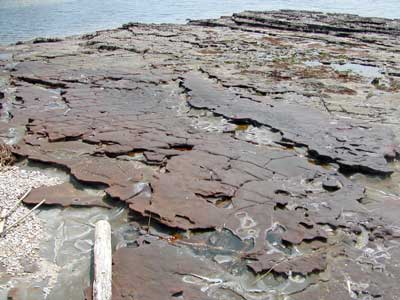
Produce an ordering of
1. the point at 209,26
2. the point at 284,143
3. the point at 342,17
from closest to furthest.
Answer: the point at 284,143
the point at 209,26
the point at 342,17

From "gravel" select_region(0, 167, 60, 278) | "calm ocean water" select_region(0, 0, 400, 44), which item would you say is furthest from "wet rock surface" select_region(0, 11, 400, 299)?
"calm ocean water" select_region(0, 0, 400, 44)

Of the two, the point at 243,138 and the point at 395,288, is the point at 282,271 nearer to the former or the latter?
the point at 395,288

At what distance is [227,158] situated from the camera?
6305mm

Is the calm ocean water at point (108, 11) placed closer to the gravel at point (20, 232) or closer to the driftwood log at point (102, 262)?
the gravel at point (20, 232)

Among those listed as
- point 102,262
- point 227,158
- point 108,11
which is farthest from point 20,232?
point 108,11

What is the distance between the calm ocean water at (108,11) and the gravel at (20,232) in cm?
1479

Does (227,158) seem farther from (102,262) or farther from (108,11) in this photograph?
(108,11)

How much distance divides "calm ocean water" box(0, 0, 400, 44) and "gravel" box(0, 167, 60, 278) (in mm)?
14788

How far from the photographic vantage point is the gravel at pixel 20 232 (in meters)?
4.06

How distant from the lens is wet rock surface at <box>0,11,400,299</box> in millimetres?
4102

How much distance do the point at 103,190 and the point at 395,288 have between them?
136 inches

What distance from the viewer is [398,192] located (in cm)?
557

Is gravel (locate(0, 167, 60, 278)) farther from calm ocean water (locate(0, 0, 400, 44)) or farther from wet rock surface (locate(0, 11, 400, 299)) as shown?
calm ocean water (locate(0, 0, 400, 44))

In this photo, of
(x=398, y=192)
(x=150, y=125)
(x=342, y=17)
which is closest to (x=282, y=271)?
(x=398, y=192)
